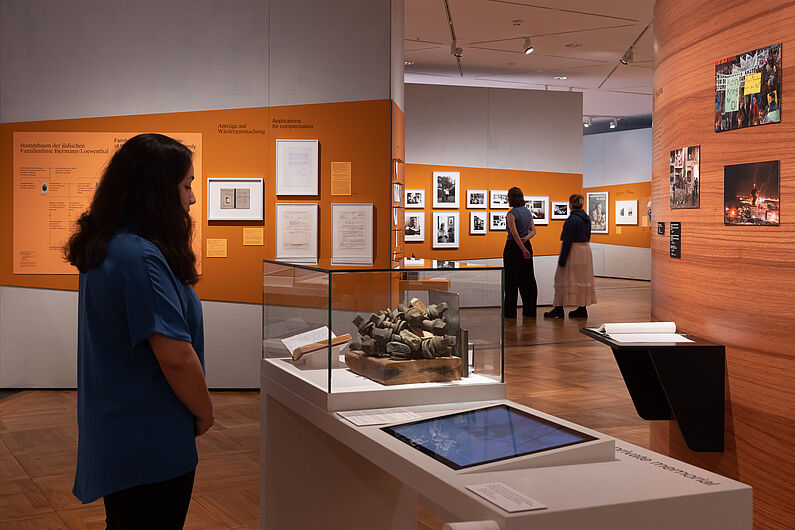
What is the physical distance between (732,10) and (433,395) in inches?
81.2

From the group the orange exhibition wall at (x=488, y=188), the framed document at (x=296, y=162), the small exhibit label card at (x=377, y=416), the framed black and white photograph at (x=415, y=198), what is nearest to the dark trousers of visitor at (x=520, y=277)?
the orange exhibition wall at (x=488, y=188)

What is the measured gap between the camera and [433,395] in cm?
237

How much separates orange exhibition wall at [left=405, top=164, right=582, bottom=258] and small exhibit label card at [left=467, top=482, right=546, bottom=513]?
10.0 meters

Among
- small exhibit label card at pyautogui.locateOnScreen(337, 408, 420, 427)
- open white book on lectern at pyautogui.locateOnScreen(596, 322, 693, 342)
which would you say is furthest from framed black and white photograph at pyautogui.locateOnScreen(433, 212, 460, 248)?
small exhibit label card at pyautogui.locateOnScreen(337, 408, 420, 427)

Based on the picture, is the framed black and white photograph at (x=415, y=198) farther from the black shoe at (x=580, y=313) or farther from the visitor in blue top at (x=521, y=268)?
the black shoe at (x=580, y=313)

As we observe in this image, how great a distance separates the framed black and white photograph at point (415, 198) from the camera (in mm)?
12117

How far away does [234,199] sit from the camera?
21.3ft

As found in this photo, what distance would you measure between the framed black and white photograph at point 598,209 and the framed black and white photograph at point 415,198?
9262 millimetres

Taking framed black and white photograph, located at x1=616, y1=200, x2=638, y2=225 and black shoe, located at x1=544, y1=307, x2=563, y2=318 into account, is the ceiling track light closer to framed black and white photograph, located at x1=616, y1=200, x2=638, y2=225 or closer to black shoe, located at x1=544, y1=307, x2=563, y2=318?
black shoe, located at x1=544, y1=307, x2=563, y2=318

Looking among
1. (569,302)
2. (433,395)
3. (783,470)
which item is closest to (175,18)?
(433,395)

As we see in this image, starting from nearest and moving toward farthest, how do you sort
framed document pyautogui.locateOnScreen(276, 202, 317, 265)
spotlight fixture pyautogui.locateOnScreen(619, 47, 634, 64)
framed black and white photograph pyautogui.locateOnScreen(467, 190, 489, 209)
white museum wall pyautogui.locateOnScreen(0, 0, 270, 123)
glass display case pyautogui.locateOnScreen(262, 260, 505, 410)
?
glass display case pyautogui.locateOnScreen(262, 260, 505, 410)
white museum wall pyautogui.locateOnScreen(0, 0, 270, 123)
framed document pyautogui.locateOnScreen(276, 202, 317, 265)
spotlight fixture pyautogui.locateOnScreen(619, 47, 634, 64)
framed black and white photograph pyautogui.locateOnScreen(467, 190, 489, 209)

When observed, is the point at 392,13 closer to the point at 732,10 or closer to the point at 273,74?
the point at 273,74

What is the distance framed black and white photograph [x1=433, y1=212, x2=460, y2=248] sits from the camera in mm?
12281

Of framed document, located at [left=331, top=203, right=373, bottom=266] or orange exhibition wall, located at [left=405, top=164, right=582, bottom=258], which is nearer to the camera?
framed document, located at [left=331, top=203, right=373, bottom=266]
